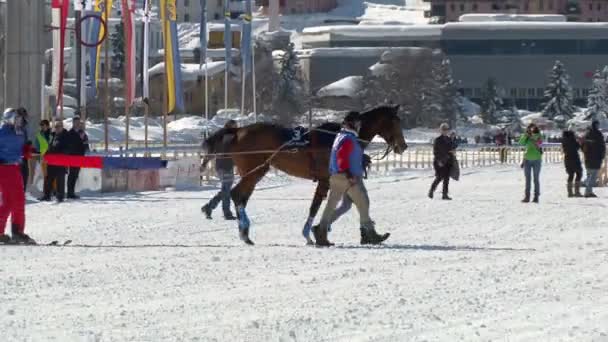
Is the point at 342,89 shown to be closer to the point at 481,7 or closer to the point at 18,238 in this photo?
the point at 481,7

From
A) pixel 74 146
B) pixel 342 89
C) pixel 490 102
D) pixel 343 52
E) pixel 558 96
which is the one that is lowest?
pixel 490 102

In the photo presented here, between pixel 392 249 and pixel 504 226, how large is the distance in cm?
477

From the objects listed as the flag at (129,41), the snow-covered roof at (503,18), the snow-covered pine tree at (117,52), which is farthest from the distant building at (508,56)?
the flag at (129,41)

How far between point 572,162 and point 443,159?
2254 millimetres

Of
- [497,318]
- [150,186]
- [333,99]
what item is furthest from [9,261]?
[333,99]

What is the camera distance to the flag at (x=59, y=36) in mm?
35500

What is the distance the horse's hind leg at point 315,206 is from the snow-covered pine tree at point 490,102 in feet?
402

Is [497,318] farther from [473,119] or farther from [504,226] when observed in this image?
[473,119]

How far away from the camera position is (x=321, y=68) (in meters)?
165

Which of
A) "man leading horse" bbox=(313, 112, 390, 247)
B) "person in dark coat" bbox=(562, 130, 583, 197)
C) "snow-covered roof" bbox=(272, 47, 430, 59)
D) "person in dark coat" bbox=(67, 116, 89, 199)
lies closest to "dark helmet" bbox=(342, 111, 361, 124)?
"man leading horse" bbox=(313, 112, 390, 247)

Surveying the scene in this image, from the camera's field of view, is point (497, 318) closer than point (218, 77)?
Yes

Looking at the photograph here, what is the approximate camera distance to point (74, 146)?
28.3m

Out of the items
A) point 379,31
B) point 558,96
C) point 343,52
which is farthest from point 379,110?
point 379,31

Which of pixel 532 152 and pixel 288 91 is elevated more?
pixel 532 152
